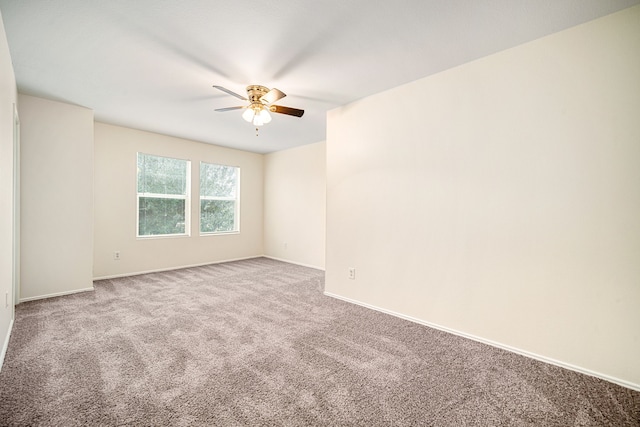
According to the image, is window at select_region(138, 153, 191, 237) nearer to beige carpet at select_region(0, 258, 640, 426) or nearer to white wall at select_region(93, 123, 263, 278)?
white wall at select_region(93, 123, 263, 278)

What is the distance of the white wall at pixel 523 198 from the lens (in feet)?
6.16

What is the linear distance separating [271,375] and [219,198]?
182 inches

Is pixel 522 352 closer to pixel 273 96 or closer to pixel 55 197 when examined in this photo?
pixel 273 96

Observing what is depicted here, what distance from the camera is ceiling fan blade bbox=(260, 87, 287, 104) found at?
261 cm

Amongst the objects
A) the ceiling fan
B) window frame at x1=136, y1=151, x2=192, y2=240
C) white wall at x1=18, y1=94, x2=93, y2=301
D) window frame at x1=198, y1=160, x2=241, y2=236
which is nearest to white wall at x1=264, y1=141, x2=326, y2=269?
window frame at x1=198, y1=160, x2=241, y2=236

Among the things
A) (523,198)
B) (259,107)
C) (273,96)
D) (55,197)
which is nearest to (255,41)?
(273,96)

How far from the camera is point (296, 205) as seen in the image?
19.4 ft

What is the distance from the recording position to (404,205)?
9.80ft

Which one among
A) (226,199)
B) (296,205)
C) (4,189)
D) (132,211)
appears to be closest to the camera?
(4,189)

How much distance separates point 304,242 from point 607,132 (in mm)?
4602

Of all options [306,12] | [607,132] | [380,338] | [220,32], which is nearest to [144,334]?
[380,338]

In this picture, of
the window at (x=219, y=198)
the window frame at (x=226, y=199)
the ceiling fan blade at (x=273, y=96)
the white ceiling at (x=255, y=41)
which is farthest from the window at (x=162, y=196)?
the ceiling fan blade at (x=273, y=96)

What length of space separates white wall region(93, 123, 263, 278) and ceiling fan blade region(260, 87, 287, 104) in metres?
3.03

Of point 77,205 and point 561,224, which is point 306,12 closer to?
point 561,224
